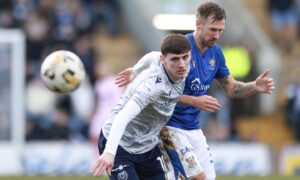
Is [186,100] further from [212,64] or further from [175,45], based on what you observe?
[175,45]

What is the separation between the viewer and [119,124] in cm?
851

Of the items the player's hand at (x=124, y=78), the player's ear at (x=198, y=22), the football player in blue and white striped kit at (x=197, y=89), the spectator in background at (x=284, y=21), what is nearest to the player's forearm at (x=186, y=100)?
the football player in blue and white striped kit at (x=197, y=89)

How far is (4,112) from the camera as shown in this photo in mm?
18219

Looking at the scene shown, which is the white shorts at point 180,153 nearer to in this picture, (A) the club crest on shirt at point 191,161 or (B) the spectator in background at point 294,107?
(A) the club crest on shirt at point 191,161

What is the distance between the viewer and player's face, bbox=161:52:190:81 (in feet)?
28.9

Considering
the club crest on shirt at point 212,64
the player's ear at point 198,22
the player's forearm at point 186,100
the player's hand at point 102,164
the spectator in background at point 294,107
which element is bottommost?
the spectator in background at point 294,107

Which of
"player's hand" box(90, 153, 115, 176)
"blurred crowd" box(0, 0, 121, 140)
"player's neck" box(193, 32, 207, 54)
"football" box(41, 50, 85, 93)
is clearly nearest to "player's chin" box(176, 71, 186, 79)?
"player's neck" box(193, 32, 207, 54)

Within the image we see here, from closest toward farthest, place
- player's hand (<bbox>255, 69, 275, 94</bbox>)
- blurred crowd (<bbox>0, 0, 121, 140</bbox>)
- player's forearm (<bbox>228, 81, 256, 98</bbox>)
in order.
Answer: player's hand (<bbox>255, 69, 275, 94</bbox>) → player's forearm (<bbox>228, 81, 256, 98</bbox>) → blurred crowd (<bbox>0, 0, 121, 140</bbox>)

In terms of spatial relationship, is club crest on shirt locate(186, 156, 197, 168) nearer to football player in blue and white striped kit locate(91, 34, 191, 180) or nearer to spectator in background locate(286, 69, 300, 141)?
football player in blue and white striped kit locate(91, 34, 191, 180)

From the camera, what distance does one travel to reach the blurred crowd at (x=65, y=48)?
18.3 m

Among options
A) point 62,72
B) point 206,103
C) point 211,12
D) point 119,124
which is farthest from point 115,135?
point 62,72

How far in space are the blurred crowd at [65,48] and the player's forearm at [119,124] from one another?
798cm

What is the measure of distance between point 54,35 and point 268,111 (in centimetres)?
463

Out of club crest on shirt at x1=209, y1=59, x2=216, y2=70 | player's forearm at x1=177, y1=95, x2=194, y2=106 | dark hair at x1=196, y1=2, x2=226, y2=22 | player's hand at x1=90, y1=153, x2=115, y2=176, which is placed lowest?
player's hand at x1=90, y1=153, x2=115, y2=176
